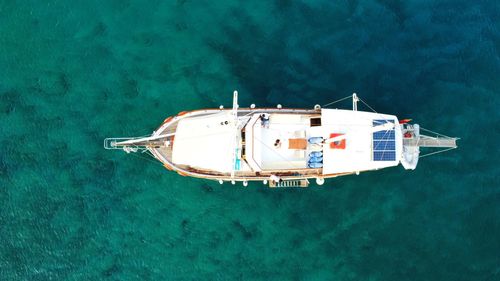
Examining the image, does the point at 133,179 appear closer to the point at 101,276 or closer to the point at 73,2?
the point at 101,276

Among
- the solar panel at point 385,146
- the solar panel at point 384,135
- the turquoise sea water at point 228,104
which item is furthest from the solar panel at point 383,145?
the turquoise sea water at point 228,104

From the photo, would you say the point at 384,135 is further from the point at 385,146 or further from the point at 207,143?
the point at 207,143

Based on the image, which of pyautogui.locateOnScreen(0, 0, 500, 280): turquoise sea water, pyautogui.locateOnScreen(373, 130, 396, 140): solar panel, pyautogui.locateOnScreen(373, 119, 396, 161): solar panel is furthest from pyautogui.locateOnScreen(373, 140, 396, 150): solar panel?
pyautogui.locateOnScreen(0, 0, 500, 280): turquoise sea water

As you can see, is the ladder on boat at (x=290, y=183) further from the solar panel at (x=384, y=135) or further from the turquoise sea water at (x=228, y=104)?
the solar panel at (x=384, y=135)

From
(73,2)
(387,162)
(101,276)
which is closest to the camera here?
(387,162)

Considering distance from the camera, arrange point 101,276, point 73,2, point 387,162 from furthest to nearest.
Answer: point 73,2 < point 101,276 < point 387,162

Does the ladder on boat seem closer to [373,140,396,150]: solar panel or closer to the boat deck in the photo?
the boat deck

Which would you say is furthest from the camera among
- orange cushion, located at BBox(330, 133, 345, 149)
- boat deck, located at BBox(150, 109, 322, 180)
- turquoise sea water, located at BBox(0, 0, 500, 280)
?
turquoise sea water, located at BBox(0, 0, 500, 280)

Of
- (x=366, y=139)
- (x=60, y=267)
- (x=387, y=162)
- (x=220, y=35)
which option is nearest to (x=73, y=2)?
(x=220, y=35)
